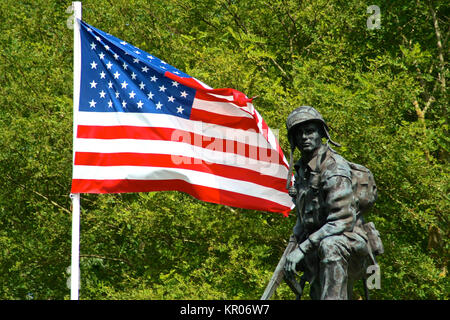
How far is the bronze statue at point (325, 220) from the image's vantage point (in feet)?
29.7

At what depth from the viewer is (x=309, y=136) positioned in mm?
9609

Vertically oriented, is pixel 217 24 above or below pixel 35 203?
above

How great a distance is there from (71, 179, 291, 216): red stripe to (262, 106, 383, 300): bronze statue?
11.4 ft

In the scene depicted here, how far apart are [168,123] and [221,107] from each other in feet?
2.41

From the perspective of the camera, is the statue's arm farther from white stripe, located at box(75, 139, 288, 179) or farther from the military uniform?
white stripe, located at box(75, 139, 288, 179)

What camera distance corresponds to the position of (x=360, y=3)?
72.2 ft

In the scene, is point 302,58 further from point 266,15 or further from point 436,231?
point 436,231

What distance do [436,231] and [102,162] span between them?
31.2 ft

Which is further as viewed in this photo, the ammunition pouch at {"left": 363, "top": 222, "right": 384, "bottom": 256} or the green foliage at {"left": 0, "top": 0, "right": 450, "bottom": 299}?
the green foliage at {"left": 0, "top": 0, "right": 450, "bottom": 299}

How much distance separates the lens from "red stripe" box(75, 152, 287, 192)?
42.7ft

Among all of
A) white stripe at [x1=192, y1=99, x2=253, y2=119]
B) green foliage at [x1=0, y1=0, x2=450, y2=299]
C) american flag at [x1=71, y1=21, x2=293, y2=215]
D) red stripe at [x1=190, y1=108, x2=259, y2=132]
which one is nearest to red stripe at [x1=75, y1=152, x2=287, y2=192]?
american flag at [x1=71, y1=21, x2=293, y2=215]

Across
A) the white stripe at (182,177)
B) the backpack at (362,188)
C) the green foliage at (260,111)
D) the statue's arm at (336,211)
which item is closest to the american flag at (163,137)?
the white stripe at (182,177)

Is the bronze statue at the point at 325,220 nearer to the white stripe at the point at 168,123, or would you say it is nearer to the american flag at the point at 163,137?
the american flag at the point at 163,137
